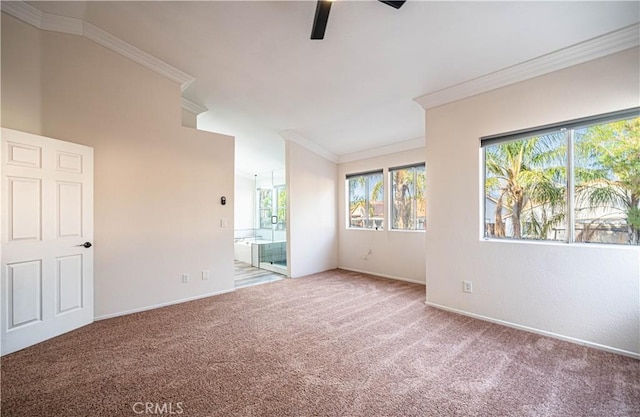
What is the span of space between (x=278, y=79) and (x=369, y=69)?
46.8 inches

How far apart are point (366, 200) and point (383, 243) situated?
991 millimetres

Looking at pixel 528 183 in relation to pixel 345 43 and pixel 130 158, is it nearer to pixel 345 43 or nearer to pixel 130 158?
pixel 345 43

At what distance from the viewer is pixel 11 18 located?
2605 millimetres

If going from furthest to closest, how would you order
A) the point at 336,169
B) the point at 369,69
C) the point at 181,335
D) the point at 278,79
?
the point at 336,169
the point at 278,79
the point at 369,69
the point at 181,335

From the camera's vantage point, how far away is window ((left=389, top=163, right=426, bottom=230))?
16.1 ft

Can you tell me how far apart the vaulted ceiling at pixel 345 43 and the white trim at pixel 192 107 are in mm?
90

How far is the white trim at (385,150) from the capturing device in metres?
4.79

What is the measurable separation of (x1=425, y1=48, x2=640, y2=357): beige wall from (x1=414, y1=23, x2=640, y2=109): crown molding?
57 mm

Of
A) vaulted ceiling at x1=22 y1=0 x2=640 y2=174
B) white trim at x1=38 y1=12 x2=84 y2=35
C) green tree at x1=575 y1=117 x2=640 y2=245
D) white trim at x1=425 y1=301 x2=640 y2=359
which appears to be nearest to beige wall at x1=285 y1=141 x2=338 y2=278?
vaulted ceiling at x1=22 y1=0 x2=640 y2=174

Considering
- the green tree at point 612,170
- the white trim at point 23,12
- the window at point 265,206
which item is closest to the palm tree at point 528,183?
the green tree at point 612,170

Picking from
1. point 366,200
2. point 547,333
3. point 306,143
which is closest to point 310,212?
point 366,200

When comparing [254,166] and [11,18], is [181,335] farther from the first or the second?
[254,166]

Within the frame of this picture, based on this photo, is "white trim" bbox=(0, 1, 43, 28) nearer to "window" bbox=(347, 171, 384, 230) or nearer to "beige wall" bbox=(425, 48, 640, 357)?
"beige wall" bbox=(425, 48, 640, 357)

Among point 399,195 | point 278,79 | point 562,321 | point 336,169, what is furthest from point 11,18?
point 562,321
